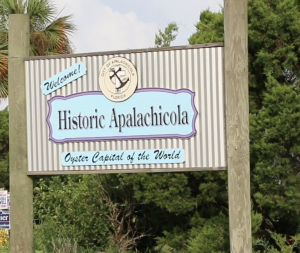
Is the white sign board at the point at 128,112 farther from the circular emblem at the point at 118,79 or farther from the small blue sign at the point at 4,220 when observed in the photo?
the small blue sign at the point at 4,220

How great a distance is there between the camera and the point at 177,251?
1061 cm

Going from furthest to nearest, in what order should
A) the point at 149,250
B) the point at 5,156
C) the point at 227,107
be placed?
the point at 5,156, the point at 149,250, the point at 227,107

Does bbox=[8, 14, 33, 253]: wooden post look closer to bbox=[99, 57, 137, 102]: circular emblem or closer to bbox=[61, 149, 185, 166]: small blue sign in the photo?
bbox=[61, 149, 185, 166]: small blue sign

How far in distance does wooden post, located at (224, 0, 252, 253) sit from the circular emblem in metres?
1.18

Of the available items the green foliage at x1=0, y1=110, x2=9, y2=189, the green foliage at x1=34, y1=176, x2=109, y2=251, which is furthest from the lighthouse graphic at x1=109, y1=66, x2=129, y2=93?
the green foliage at x1=0, y1=110, x2=9, y2=189

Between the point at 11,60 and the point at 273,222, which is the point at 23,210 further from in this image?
the point at 273,222

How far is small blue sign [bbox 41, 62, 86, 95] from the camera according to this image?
25.8 feet

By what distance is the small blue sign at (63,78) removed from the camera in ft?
25.8

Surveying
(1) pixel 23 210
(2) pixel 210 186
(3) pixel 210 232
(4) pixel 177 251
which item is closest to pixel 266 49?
(2) pixel 210 186

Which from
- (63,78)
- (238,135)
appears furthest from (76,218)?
(238,135)

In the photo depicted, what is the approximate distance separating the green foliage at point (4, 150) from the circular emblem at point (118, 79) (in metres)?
11.7

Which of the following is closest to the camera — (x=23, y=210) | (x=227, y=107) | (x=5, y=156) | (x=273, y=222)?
(x=227, y=107)

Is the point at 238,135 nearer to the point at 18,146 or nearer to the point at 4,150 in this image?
the point at 18,146

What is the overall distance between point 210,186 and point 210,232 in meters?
0.84
